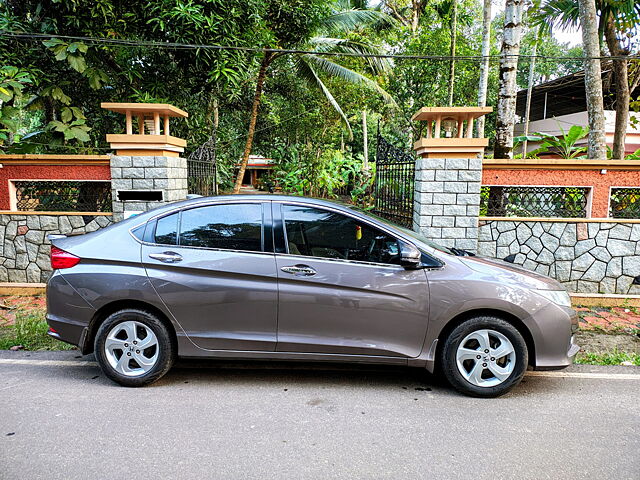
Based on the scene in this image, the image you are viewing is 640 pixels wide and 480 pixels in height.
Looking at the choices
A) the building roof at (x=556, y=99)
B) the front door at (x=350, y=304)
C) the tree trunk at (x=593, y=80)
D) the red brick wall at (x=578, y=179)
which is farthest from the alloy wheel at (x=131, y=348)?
the building roof at (x=556, y=99)

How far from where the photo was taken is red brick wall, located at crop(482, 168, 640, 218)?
691cm

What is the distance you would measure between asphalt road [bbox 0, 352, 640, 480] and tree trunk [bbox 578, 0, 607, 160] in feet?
15.6

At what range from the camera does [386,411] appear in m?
3.59

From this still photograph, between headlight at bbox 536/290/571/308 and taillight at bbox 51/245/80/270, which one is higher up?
taillight at bbox 51/245/80/270

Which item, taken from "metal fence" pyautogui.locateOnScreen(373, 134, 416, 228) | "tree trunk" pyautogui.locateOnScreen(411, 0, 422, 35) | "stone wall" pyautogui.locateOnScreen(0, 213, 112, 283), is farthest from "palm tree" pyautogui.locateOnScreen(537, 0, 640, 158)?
"tree trunk" pyautogui.locateOnScreen(411, 0, 422, 35)

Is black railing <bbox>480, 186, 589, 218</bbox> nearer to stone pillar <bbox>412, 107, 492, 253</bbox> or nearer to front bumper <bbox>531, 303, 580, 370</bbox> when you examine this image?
stone pillar <bbox>412, 107, 492, 253</bbox>

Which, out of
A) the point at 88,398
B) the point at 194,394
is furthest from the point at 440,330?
the point at 88,398

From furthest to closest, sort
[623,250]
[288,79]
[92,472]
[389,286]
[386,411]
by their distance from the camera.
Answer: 1. [288,79]
2. [623,250]
3. [389,286]
4. [386,411]
5. [92,472]

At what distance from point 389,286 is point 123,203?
490 cm

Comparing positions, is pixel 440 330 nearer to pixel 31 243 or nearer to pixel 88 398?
pixel 88 398

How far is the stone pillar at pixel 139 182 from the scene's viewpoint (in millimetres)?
7042

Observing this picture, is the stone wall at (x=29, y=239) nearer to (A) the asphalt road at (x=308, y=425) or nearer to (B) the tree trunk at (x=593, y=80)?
(A) the asphalt road at (x=308, y=425)

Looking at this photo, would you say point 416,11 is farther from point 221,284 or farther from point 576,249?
point 221,284

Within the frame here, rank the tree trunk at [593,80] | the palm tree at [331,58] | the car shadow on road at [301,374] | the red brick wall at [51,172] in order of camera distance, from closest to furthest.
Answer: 1. the car shadow on road at [301,374]
2. the red brick wall at [51,172]
3. the tree trunk at [593,80]
4. the palm tree at [331,58]
